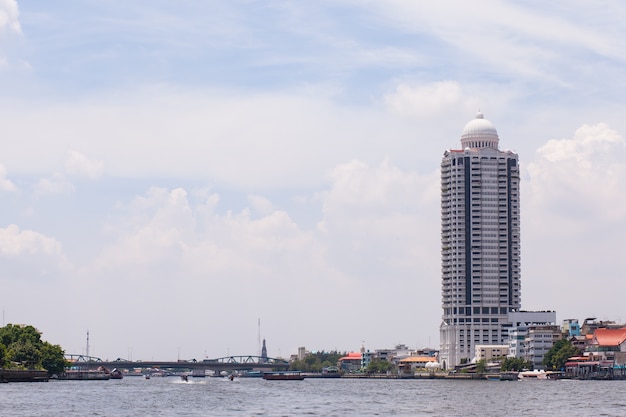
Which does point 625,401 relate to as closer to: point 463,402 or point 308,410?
point 463,402

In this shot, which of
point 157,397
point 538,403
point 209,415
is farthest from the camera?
point 157,397

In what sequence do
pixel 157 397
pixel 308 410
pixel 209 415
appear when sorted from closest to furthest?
pixel 209 415, pixel 308 410, pixel 157 397

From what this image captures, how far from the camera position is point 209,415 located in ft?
412

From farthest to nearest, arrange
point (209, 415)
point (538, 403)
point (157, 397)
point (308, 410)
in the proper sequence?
1. point (157, 397)
2. point (538, 403)
3. point (308, 410)
4. point (209, 415)

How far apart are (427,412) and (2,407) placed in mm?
47203

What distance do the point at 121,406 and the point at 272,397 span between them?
36260mm

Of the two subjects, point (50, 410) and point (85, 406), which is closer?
point (50, 410)

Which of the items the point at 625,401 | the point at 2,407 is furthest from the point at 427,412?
the point at 2,407

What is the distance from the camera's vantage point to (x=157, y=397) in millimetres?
176125

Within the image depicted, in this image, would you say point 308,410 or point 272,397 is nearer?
point 308,410

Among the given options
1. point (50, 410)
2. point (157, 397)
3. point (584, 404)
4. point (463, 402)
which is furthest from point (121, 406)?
point (584, 404)

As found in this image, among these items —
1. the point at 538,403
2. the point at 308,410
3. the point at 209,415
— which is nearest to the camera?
the point at 209,415

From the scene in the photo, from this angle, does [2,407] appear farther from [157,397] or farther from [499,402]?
[499,402]

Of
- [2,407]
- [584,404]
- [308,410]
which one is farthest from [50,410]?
[584,404]
